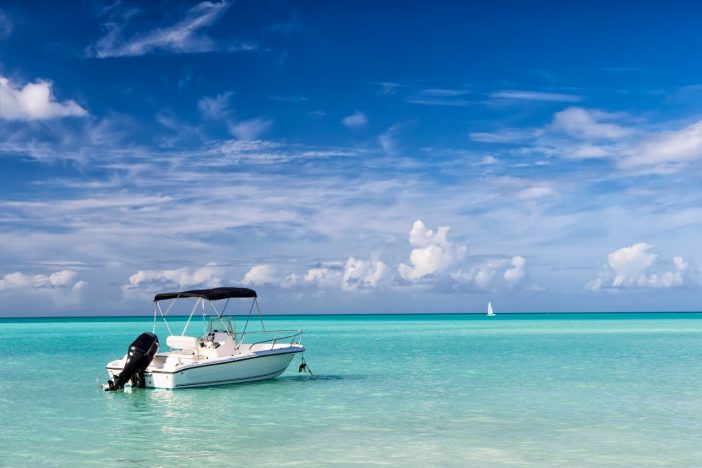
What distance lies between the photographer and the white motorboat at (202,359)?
80.4 ft

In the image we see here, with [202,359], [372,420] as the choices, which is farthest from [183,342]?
[372,420]

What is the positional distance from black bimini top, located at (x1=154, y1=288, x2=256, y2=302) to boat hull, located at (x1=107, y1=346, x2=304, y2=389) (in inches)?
90.1

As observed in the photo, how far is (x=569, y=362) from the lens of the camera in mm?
37719

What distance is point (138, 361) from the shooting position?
24.5m

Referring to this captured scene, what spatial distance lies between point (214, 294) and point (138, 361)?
3.38 metres

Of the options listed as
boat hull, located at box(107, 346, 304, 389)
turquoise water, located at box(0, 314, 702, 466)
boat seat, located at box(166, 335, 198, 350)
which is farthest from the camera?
boat seat, located at box(166, 335, 198, 350)

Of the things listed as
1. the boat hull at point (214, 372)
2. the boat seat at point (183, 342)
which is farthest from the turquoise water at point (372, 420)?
the boat seat at point (183, 342)

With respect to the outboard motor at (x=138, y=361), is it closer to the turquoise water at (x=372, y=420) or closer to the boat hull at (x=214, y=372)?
the boat hull at (x=214, y=372)

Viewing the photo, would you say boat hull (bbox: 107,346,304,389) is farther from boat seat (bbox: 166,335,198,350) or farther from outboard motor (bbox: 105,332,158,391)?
boat seat (bbox: 166,335,198,350)

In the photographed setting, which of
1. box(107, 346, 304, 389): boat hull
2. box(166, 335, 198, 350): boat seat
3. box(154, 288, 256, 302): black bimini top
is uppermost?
box(154, 288, 256, 302): black bimini top

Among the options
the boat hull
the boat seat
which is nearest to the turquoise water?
the boat hull

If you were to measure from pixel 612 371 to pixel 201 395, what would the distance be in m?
18.0

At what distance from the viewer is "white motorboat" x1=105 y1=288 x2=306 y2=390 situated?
2450 centimetres

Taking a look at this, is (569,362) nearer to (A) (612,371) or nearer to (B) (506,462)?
(A) (612,371)
